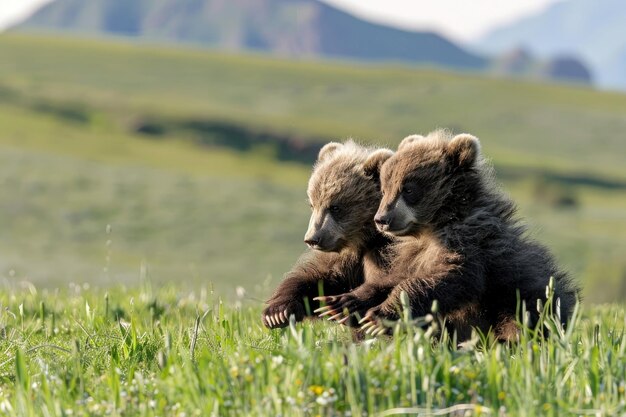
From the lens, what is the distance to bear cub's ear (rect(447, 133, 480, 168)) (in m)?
6.50

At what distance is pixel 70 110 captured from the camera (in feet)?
309

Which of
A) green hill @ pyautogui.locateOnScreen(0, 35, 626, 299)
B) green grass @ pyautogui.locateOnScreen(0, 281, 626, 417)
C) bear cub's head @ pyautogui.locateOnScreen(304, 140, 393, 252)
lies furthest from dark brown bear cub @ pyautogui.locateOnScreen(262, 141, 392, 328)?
green grass @ pyautogui.locateOnScreen(0, 281, 626, 417)

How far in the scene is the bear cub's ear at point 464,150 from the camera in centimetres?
650

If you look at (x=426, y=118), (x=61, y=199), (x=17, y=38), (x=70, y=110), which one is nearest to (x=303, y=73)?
(x=426, y=118)

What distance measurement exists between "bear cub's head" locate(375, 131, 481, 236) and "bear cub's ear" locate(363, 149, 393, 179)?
8.0 inches

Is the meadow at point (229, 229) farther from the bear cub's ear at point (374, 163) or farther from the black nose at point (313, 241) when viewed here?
the bear cub's ear at point (374, 163)

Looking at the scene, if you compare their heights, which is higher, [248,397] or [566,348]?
[566,348]

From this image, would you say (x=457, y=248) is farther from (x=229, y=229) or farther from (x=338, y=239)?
(x=229, y=229)

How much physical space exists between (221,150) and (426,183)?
260 ft

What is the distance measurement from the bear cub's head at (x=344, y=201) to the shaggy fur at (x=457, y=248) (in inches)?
11.3

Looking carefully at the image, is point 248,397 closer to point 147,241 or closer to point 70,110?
point 147,241

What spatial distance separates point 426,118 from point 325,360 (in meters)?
117

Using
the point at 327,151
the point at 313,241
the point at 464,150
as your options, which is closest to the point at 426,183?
the point at 464,150

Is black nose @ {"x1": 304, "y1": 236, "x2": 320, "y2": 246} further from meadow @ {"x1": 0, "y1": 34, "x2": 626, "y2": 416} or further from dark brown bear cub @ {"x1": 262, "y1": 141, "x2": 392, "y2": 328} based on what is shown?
Result: meadow @ {"x1": 0, "y1": 34, "x2": 626, "y2": 416}
